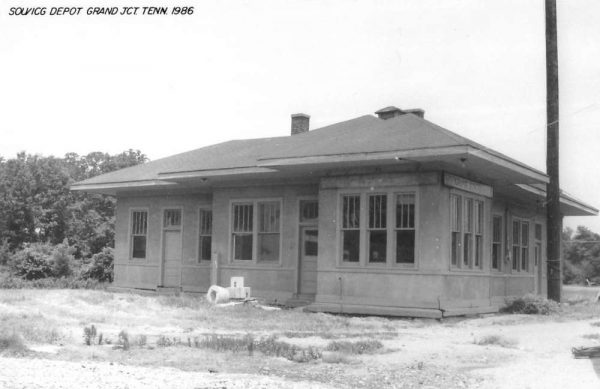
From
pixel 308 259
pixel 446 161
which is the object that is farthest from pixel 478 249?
pixel 308 259

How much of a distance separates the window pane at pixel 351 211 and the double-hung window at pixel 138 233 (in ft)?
28.6

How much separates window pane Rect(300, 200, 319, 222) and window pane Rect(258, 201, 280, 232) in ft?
2.56

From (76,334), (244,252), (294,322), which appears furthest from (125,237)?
(76,334)

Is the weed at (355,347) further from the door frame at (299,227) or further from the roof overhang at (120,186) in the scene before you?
the roof overhang at (120,186)

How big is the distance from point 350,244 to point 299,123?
7673 millimetres

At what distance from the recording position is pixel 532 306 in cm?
1853

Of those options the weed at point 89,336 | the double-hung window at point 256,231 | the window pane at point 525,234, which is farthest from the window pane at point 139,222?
the weed at point 89,336

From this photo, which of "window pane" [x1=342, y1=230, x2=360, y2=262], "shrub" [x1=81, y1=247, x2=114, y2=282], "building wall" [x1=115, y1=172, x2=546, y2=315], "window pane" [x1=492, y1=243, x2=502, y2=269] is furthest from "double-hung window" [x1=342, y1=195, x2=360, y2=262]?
"shrub" [x1=81, y1=247, x2=114, y2=282]

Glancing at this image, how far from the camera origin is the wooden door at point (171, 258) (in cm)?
2280

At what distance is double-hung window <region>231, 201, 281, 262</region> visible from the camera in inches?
786

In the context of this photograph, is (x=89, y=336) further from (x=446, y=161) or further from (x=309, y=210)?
(x=309, y=210)

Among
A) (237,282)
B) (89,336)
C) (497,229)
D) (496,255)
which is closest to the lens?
(89,336)

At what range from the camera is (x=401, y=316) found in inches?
648

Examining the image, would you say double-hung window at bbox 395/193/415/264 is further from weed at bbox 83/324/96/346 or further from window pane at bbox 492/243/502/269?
weed at bbox 83/324/96/346
